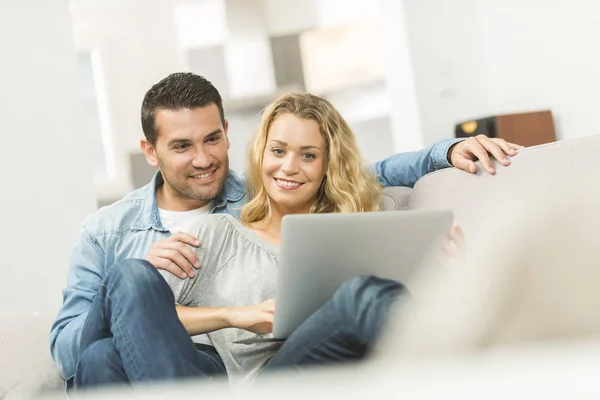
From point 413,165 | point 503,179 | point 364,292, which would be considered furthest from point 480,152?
point 364,292

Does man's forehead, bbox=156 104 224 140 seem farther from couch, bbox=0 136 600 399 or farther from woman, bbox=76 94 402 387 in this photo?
couch, bbox=0 136 600 399

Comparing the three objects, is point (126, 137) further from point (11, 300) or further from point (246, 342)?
point (246, 342)

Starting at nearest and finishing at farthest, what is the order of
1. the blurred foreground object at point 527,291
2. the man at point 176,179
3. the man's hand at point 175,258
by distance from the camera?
the blurred foreground object at point 527,291
the man's hand at point 175,258
the man at point 176,179

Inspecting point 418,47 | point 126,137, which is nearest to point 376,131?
point 418,47

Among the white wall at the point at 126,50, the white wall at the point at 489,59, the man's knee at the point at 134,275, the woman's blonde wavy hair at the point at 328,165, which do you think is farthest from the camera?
the white wall at the point at 126,50

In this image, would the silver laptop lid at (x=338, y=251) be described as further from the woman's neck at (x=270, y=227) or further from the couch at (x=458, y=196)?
the woman's neck at (x=270, y=227)

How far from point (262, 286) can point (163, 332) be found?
0.39 metres

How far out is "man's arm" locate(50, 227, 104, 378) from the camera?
171 centimetres

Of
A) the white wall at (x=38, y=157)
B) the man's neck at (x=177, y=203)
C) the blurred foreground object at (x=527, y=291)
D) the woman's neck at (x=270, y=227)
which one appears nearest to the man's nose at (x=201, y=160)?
the man's neck at (x=177, y=203)

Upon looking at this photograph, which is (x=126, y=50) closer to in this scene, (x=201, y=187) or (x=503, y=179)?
(x=201, y=187)

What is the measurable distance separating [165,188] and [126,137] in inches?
146

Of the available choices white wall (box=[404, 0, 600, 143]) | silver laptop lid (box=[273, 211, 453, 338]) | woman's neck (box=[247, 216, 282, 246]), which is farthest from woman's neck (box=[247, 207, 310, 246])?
white wall (box=[404, 0, 600, 143])

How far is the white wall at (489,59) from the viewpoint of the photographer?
3980 mm

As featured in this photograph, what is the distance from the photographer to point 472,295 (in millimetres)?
920
